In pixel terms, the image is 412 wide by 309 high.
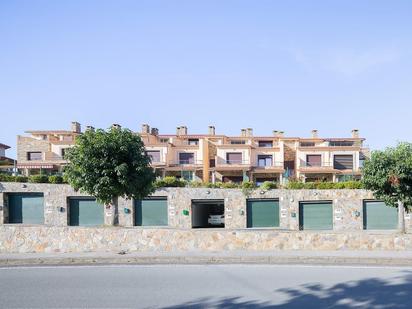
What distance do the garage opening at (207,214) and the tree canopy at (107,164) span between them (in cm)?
1184

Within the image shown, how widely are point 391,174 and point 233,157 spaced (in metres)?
32.1

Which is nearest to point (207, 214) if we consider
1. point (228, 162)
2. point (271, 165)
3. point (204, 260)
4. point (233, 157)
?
point (228, 162)

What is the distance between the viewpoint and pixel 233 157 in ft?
168

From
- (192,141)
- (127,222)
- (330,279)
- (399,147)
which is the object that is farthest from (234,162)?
(330,279)

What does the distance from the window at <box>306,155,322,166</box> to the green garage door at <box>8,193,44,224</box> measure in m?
34.1

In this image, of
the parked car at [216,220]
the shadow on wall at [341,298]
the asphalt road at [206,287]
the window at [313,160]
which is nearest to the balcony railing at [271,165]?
the window at [313,160]

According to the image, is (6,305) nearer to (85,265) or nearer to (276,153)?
(85,265)

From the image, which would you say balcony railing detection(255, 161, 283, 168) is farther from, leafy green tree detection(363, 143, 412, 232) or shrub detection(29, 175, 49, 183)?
leafy green tree detection(363, 143, 412, 232)

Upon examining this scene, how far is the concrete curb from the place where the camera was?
13.0 metres

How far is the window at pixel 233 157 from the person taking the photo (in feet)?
A: 168

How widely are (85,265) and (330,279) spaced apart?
816cm

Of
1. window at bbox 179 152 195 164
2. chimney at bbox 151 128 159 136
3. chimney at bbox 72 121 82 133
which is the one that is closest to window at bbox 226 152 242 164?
window at bbox 179 152 195 164

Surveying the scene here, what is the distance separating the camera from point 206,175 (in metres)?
51.8

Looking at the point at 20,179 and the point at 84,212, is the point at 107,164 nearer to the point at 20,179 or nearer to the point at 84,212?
the point at 84,212
